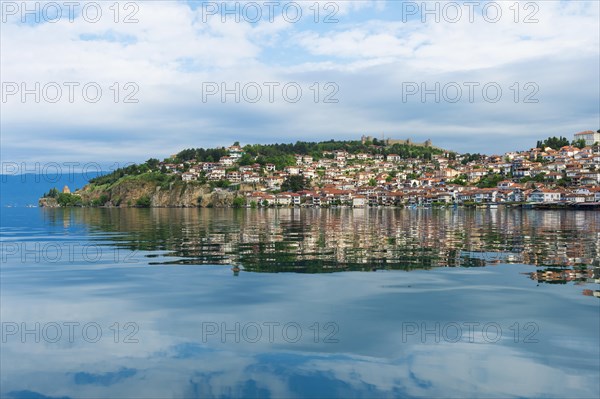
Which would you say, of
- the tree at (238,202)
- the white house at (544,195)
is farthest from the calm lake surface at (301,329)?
the tree at (238,202)

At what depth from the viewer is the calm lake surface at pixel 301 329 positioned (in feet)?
31.2

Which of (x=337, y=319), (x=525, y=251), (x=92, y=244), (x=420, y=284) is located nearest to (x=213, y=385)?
(x=337, y=319)

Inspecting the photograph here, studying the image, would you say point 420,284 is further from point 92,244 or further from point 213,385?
point 92,244

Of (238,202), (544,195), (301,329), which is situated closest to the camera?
(301,329)

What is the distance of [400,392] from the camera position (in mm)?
9117

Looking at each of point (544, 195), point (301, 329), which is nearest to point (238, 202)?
point (544, 195)

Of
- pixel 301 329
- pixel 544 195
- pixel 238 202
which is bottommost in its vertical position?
pixel 301 329

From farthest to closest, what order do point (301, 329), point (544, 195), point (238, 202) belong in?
point (238, 202) < point (544, 195) < point (301, 329)

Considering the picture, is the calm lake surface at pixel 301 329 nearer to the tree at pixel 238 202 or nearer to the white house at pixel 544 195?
the white house at pixel 544 195

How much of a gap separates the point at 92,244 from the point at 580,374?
32.4 meters

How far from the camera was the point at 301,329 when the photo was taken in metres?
13.0

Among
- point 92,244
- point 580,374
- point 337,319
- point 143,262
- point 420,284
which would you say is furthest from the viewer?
point 92,244

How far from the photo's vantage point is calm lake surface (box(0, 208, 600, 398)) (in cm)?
952

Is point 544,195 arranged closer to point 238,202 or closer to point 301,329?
point 238,202
